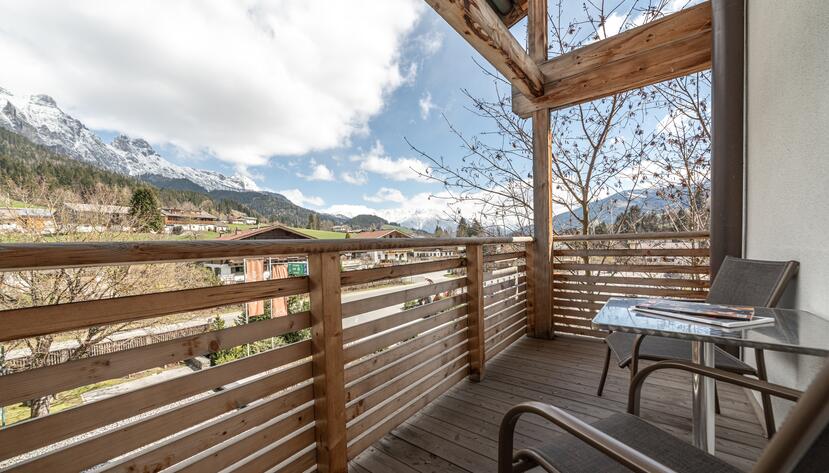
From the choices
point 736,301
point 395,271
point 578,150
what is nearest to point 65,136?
A: point 395,271

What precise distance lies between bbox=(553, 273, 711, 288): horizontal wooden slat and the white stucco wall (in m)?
0.87

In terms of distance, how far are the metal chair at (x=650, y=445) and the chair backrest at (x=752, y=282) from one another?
92 cm

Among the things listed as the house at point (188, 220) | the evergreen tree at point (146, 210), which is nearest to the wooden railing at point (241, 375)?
the house at point (188, 220)

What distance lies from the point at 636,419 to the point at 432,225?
152 inches

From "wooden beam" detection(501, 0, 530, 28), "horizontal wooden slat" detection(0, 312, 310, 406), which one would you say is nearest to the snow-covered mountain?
"wooden beam" detection(501, 0, 530, 28)

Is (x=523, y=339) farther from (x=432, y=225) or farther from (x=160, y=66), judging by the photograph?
(x=160, y=66)

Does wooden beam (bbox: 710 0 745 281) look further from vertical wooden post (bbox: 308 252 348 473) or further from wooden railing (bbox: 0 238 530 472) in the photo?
vertical wooden post (bbox: 308 252 348 473)

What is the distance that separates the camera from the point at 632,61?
2.72m

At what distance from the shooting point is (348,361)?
5.14 feet

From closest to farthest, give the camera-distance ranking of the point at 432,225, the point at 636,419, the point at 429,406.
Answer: the point at 636,419
the point at 429,406
the point at 432,225

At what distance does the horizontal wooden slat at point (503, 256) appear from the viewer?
9.17ft

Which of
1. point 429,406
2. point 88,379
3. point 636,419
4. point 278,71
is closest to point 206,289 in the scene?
point 88,379

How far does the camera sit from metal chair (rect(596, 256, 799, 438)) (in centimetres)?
149

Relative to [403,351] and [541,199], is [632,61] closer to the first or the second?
[541,199]
